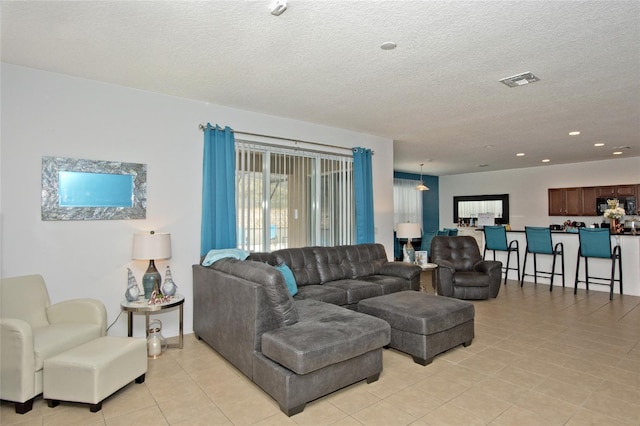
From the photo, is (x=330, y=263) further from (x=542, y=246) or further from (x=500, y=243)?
(x=542, y=246)

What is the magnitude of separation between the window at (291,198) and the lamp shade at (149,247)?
105 cm

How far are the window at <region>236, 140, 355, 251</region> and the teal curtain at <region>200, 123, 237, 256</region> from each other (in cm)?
19

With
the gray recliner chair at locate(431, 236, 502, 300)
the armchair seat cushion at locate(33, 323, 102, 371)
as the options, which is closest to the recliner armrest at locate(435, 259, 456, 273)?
the gray recliner chair at locate(431, 236, 502, 300)

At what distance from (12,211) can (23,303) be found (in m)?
0.83

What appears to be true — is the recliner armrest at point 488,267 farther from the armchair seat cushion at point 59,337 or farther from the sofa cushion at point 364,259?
the armchair seat cushion at point 59,337

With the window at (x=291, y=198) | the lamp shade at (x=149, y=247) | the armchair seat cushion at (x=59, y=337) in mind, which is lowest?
the armchair seat cushion at (x=59, y=337)

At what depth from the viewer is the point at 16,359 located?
93.9 inches

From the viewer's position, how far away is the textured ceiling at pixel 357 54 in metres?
2.35

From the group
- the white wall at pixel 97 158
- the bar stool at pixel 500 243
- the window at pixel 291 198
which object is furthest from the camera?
the bar stool at pixel 500 243

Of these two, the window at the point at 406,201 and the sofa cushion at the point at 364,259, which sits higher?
the window at the point at 406,201

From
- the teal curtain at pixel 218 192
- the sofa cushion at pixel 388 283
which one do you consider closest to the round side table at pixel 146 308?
the teal curtain at pixel 218 192

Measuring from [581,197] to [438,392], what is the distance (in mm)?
8188

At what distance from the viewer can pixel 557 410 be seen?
243 centimetres

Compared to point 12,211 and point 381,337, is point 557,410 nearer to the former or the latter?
point 381,337
